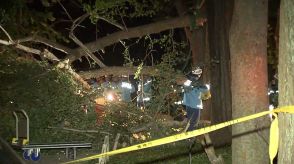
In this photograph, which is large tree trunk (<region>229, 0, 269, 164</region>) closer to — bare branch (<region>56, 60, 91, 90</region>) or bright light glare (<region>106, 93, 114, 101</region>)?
bright light glare (<region>106, 93, 114, 101</region>)

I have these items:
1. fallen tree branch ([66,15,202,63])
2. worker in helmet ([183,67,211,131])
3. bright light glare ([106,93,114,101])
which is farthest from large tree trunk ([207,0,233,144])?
fallen tree branch ([66,15,202,63])

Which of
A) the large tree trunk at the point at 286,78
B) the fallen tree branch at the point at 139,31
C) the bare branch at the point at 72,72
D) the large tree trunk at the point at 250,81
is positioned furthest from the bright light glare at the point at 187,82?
the large tree trunk at the point at 286,78

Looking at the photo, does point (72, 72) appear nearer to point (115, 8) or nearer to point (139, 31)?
point (139, 31)

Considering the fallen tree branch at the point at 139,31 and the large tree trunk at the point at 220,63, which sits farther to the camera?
the fallen tree branch at the point at 139,31

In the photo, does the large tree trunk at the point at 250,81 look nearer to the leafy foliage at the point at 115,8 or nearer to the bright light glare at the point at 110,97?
the bright light glare at the point at 110,97

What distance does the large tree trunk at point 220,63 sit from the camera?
927 cm

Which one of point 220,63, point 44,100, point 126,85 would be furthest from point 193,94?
point 44,100

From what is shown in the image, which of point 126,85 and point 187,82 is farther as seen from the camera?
point 126,85

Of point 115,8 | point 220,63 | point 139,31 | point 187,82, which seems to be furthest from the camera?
point 115,8

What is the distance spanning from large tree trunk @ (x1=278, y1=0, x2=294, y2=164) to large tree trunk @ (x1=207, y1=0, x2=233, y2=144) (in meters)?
4.66

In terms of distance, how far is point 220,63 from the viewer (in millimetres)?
9469

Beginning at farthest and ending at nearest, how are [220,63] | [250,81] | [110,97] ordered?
[110,97] → [220,63] → [250,81]

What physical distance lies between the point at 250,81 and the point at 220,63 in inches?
125

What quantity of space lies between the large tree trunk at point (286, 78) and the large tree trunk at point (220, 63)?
184 inches
